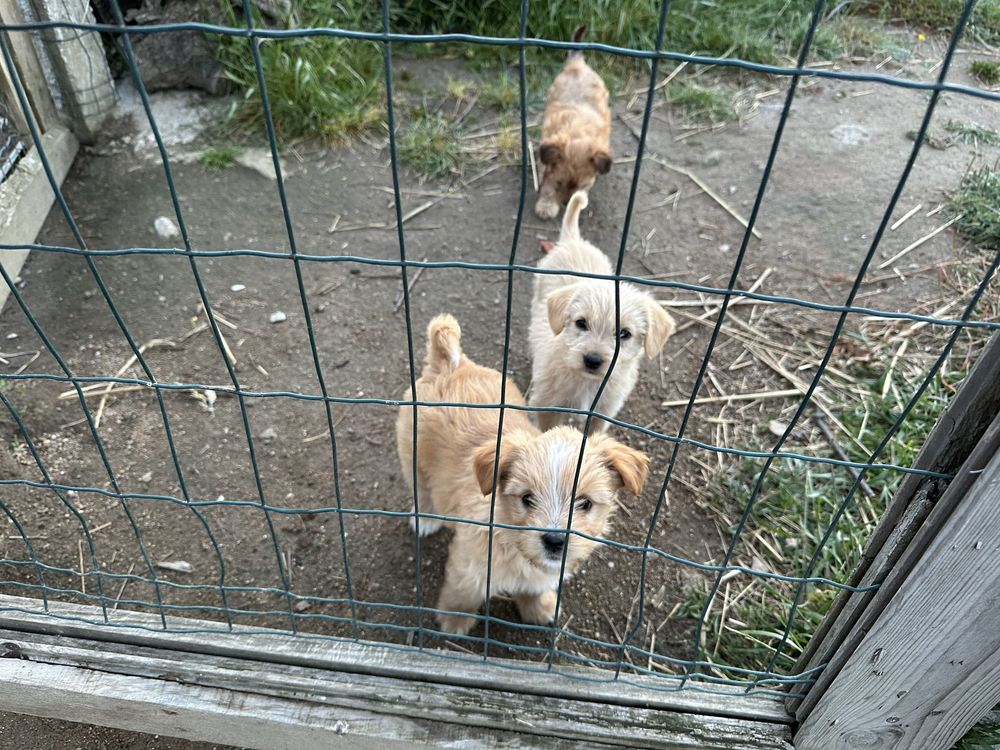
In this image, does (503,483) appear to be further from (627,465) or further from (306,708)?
(306,708)

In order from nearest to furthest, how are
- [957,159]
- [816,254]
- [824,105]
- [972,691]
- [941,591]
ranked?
1. [941,591]
2. [972,691]
3. [816,254]
4. [957,159]
5. [824,105]

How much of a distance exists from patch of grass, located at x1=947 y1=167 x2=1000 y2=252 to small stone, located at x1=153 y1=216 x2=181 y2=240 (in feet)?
18.3

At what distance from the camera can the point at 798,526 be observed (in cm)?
343

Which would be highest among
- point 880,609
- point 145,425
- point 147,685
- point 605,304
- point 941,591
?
point 941,591

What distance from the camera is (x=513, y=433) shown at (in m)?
2.67

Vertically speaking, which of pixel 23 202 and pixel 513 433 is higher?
pixel 513 433

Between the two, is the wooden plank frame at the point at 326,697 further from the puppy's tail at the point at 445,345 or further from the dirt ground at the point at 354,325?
the puppy's tail at the point at 445,345

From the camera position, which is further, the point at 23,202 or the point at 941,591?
the point at 23,202

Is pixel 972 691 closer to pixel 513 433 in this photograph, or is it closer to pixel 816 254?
pixel 513 433

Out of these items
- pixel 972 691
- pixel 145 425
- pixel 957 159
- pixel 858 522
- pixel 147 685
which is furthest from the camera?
pixel 957 159

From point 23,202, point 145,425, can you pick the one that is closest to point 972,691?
point 145,425

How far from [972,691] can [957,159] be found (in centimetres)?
533

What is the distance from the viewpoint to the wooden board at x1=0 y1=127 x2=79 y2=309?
15.0 ft

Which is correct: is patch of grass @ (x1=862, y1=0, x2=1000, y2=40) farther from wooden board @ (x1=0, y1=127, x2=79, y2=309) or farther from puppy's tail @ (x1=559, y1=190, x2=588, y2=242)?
wooden board @ (x1=0, y1=127, x2=79, y2=309)
